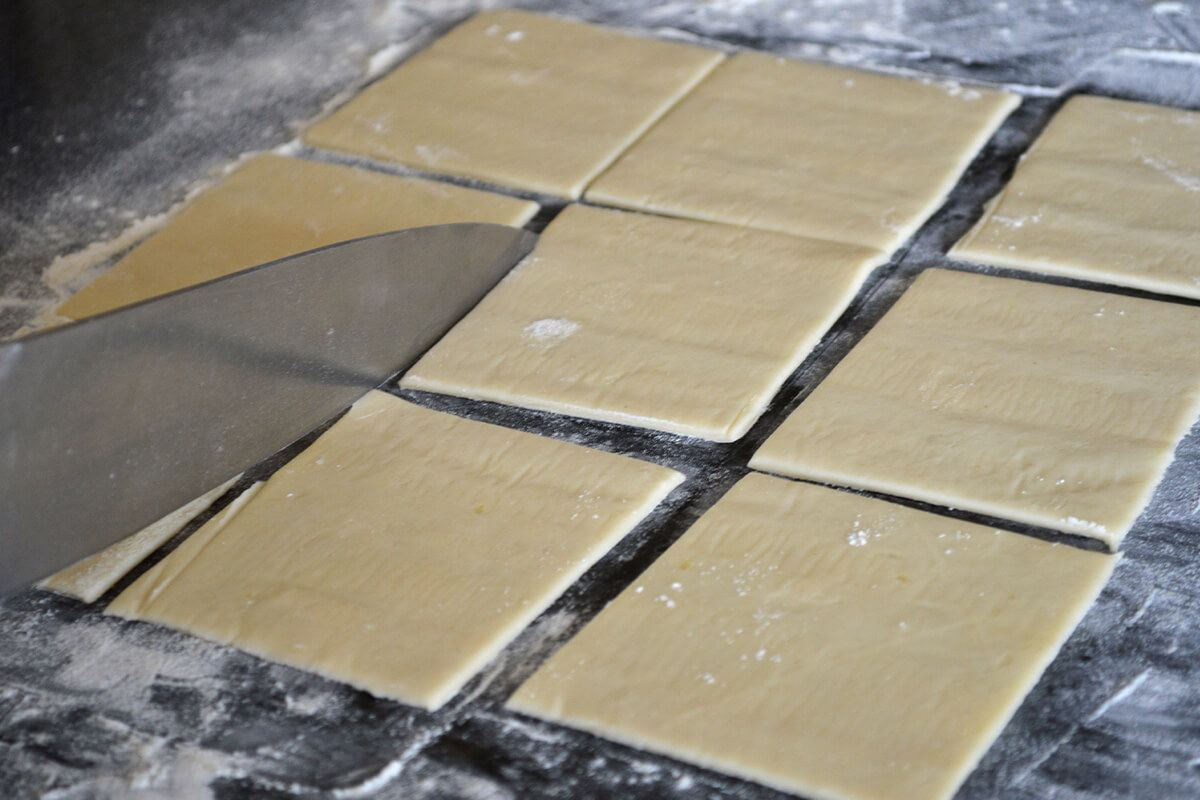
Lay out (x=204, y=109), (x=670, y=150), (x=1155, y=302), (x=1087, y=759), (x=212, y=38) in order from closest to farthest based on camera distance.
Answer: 1. (x=1087, y=759)
2. (x=1155, y=302)
3. (x=670, y=150)
4. (x=204, y=109)
5. (x=212, y=38)

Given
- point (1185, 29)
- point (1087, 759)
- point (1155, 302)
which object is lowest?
point (1087, 759)

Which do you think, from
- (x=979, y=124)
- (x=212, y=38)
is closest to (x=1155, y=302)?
(x=979, y=124)

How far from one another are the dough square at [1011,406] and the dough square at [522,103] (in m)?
0.62

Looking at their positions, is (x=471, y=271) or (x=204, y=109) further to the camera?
(x=204, y=109)

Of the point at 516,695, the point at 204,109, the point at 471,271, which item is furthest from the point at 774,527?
the point at 204,109

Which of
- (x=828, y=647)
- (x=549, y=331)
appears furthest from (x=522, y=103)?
(x=828, y=647)

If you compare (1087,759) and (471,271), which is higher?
(471,271)

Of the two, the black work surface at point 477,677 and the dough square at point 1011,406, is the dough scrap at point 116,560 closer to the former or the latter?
the black work surface at point 477,677

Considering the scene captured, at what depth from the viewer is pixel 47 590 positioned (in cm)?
129

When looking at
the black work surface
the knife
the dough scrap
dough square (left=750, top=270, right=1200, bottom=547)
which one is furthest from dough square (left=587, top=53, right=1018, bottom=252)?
the dough scrap

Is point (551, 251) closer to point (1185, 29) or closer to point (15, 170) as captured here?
point (15, 170)

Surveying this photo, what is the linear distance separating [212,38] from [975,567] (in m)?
1.82

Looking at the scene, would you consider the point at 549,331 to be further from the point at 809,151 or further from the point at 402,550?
the point at 809,151

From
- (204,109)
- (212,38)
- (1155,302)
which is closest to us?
(1155,302)
